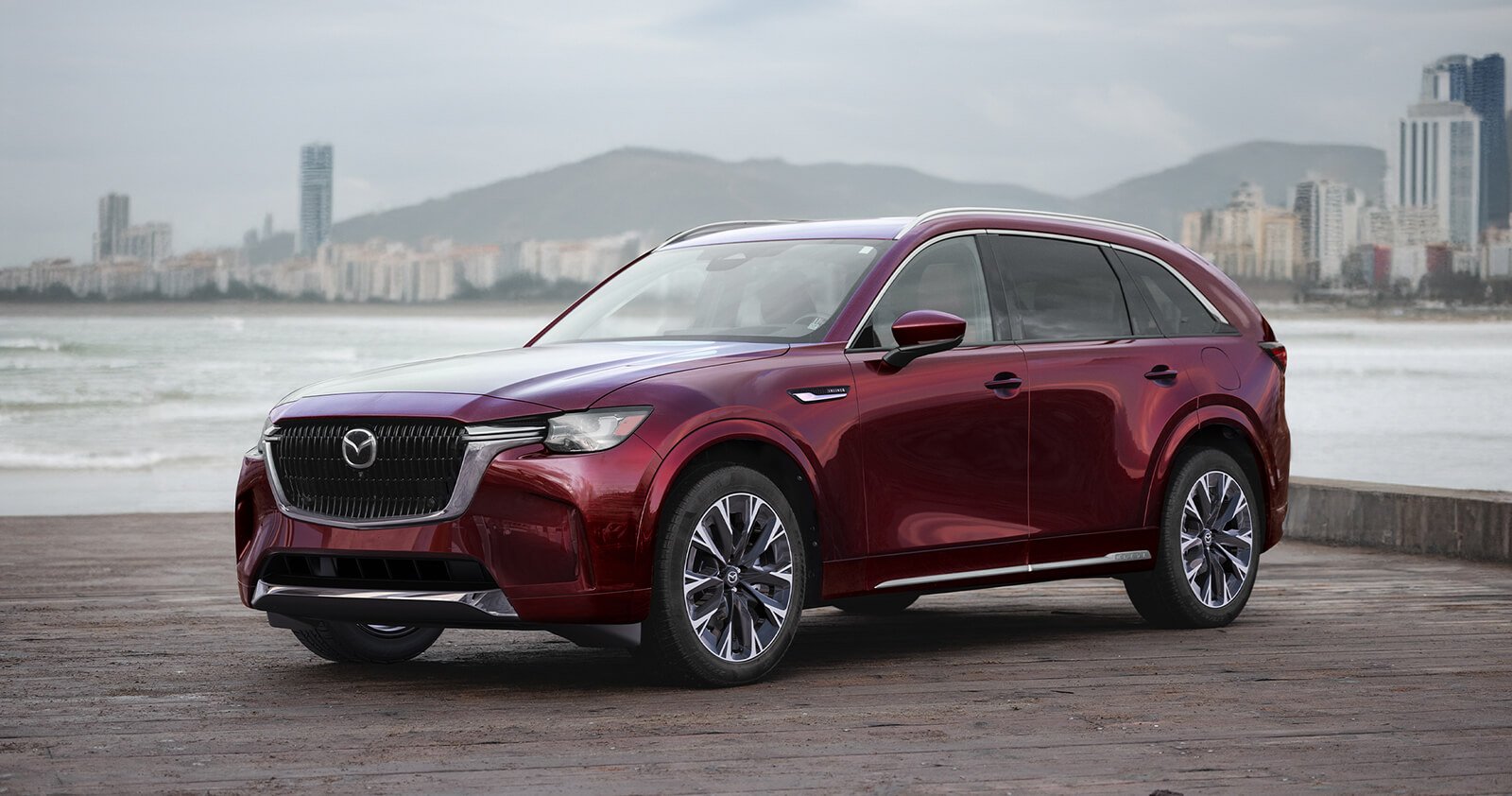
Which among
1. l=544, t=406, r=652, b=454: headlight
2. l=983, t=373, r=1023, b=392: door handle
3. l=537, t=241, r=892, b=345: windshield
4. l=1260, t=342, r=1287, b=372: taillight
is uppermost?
l=537, t=241, r=892, b=345: windshield

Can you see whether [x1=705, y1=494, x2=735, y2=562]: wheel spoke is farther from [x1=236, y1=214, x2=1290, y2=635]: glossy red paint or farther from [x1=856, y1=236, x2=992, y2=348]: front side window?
[x1=856, y1=236, x2=992, y2=348]: front side window

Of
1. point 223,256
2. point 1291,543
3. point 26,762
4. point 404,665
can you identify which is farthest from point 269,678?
point 223,256

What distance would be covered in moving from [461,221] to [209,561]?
384 feet

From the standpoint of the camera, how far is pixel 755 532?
22.2ft

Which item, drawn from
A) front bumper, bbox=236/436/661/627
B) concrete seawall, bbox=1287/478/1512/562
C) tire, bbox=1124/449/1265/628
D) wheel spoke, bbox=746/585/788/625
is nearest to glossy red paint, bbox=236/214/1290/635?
front bumper, bbox=236/436/661/627

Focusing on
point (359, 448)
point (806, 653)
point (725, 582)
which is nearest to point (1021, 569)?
point (806, 653)

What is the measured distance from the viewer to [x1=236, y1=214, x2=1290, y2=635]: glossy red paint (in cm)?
634

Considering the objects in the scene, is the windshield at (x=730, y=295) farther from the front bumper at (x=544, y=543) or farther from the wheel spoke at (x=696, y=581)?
the front bumper at (x=544, y=543)

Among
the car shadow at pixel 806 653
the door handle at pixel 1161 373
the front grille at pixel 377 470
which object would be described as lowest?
the car shadow at pixel 806 653

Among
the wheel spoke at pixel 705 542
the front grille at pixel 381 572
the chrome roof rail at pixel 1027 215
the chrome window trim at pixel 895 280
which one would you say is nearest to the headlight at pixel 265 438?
the front grille at pixel 381 572

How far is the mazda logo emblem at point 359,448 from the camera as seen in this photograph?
6520 mm

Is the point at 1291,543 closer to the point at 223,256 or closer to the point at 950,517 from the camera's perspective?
the point at 950,517

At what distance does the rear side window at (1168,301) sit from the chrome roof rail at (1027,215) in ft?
0.62

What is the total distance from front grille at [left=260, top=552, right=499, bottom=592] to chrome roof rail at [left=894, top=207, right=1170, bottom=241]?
226 centimetres
